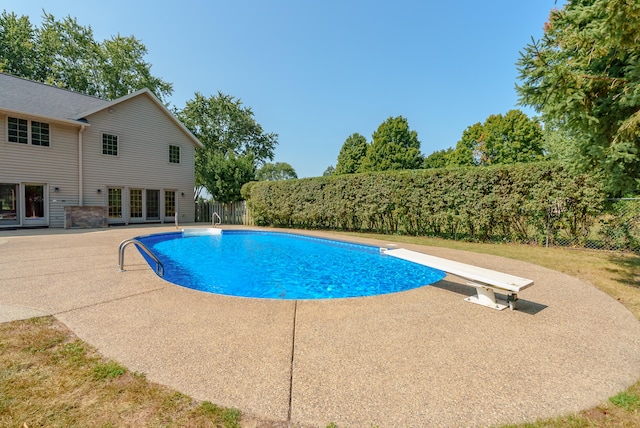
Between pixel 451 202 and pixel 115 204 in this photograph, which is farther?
pixel 115 204

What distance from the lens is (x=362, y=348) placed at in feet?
9.19

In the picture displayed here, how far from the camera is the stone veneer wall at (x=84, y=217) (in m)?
13.6

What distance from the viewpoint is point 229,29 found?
14125 mm

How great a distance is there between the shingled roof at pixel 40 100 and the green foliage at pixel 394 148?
26.2 m

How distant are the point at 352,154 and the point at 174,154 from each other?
77.1 feet

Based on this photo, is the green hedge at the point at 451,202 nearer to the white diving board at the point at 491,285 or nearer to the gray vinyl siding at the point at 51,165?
the white diving board at the point at 491,285

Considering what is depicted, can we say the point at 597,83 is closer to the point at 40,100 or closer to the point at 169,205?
the point at 169,205

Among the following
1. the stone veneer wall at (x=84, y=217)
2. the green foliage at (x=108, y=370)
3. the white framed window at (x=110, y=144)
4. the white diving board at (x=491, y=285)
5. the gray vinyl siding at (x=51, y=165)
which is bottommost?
the green foliage at (x=108, y=370)

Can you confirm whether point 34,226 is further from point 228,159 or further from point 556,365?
point 556,365

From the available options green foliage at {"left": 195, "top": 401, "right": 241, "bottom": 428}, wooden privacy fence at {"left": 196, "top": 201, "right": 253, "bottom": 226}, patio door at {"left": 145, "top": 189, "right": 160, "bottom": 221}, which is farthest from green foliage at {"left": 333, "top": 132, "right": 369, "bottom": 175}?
green foliage at {"left": 195, "top": 401, "right": 241, "bottom": 428}

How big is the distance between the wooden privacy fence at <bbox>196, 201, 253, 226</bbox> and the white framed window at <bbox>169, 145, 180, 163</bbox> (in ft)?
10.9

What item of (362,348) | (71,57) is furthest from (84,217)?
(71,57)

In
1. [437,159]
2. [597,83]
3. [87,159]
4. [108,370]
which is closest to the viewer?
[108,370]

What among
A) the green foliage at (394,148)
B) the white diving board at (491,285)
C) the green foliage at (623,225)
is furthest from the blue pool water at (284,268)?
the green foliage at (394,148)
